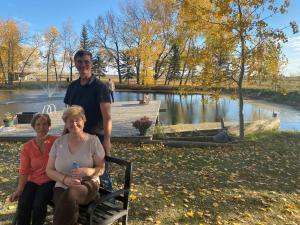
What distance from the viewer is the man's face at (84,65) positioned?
359 centimetres

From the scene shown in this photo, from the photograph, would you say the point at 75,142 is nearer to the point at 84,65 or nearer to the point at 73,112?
the point at 73,112

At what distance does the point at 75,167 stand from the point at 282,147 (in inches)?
266

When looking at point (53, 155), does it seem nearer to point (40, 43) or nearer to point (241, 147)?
point (241, 147)

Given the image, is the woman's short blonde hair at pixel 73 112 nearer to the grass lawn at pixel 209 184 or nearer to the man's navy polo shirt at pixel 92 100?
the man's navy polo shirt at pixel 92 100

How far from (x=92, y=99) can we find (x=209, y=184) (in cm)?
274

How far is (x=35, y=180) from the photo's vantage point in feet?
11.5

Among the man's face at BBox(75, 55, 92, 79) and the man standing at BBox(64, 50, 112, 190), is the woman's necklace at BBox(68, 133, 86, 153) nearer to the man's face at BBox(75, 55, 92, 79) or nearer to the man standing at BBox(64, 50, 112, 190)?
the man standing at BBox(64, 50, 112, 190)

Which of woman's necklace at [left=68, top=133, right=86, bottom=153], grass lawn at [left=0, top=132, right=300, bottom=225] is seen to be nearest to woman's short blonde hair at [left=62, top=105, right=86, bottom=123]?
woman's necklace at [left=68, top=133, right=86, bottom=153]

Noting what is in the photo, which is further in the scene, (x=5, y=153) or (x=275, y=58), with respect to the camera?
(x=275, y=58)

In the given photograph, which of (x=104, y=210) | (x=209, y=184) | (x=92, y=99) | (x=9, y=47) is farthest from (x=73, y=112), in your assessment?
(x=9, y=47)

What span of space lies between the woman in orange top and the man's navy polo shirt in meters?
0.39

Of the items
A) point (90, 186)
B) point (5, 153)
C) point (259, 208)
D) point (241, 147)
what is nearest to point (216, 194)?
point (259, 208)

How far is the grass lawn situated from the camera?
4.33 meters

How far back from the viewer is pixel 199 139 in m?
11.0
